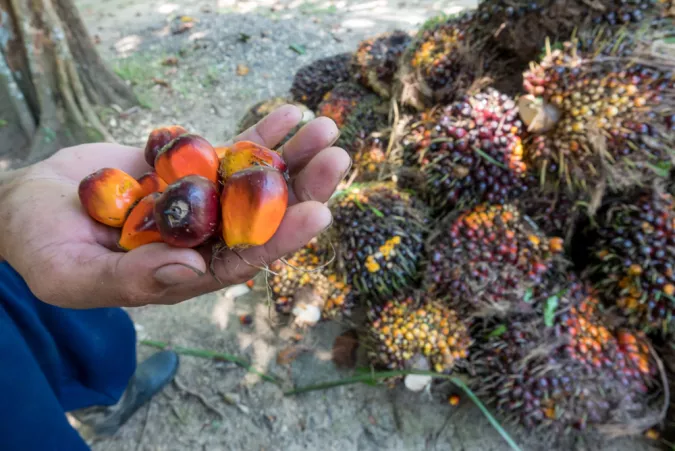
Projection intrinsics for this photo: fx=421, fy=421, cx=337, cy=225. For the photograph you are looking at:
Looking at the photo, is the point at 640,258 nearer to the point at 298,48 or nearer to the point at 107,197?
the point at 107,197

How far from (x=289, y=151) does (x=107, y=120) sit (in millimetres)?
3432

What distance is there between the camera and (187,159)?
1.25 meters

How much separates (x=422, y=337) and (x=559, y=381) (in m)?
0.61

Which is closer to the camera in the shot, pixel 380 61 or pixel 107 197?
pixel 107 197

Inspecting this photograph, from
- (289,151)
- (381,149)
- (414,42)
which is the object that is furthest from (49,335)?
(414,42)

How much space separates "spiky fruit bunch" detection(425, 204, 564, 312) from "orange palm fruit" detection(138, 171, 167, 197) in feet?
4.43

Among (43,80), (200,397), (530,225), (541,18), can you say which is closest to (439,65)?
(541,18)

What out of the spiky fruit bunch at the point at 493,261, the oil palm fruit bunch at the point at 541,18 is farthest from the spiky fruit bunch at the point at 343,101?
the spiky fruit bunch at the point at 493,261

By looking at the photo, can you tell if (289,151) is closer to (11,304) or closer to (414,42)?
(11,304)

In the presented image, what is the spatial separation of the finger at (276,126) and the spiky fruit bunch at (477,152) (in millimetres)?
876

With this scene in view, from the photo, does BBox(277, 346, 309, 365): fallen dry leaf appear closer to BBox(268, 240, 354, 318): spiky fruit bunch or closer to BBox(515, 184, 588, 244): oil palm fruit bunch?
BBox(268, 240, 354, 318): spiky fruit bunch

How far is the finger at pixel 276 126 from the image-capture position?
1.61m

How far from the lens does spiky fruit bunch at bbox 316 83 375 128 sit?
2.94 meters

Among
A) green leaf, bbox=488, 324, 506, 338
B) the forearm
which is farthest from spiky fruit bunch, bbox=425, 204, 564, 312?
the forearm
